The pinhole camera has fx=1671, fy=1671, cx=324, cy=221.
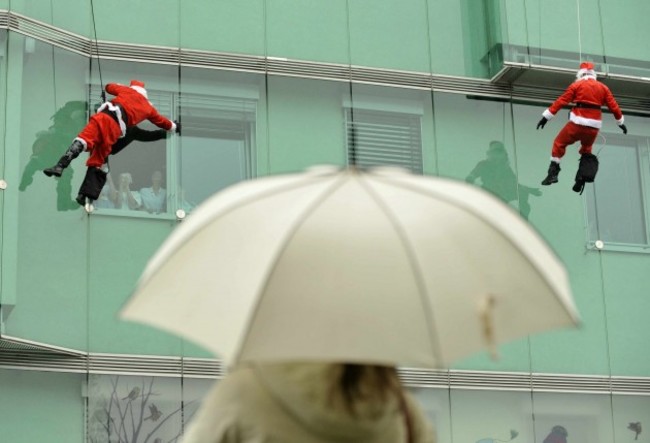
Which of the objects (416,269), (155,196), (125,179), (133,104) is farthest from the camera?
(155,196)

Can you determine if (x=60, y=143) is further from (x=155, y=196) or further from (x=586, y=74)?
(x=586, y=74)

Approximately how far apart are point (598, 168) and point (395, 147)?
2593 millimetres

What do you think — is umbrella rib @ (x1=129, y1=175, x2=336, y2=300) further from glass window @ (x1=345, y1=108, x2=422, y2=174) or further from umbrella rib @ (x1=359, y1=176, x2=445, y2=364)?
glass window @ (x1=345, y1=108, x2=422, y2=174)

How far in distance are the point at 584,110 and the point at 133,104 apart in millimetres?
5251

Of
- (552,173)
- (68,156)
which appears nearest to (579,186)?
(552,173)

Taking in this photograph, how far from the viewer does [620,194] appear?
792 inches

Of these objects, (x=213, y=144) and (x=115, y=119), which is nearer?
(x=115, y=119)

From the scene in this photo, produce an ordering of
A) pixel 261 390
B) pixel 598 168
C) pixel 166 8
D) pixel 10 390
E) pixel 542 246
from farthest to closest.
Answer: pixel 598 168
pixel 166 8
pixel 10 390
pixel 542 246
pixel 261 390

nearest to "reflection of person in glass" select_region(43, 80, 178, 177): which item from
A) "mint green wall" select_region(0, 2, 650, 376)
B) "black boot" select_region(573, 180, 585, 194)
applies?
"mint green wall" select_region(0, 2, 650, 376)

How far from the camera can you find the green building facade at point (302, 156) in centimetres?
1741

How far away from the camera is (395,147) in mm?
19219

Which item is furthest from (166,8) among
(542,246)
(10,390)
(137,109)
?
(542,246)

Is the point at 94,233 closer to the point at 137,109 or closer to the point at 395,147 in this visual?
the point at 137,109

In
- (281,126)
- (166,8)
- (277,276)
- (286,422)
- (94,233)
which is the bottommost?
(286,422)
